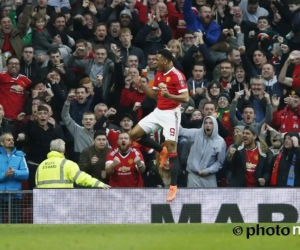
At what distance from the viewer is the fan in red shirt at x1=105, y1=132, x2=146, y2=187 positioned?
20672 mm

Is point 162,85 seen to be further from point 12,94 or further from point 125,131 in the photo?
point 12,94

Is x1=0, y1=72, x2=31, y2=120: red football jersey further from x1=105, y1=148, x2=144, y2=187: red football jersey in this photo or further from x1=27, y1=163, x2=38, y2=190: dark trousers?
x1=105, y1=148, x2=144, y2=187: red football jersey

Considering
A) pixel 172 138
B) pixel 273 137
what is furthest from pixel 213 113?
pixel 172 138

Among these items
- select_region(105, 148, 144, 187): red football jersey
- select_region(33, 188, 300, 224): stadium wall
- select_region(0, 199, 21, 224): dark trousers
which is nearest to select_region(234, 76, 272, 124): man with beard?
select_region(105, 148, 144, 187): red football jersey

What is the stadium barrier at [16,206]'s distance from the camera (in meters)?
19.6

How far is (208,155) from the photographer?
21.4 metres

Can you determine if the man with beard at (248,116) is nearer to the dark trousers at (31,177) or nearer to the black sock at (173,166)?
the black sock at (173,166)

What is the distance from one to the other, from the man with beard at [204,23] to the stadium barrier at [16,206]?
6.95 metres

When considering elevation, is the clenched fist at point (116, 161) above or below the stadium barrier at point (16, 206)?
above

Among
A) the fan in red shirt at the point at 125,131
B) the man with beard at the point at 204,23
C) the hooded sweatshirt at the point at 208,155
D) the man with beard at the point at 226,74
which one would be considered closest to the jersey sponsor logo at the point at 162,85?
the hooded sweatshirt at the point at 208,155

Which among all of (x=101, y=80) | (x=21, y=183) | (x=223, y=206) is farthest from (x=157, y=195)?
(x=101, y=80)

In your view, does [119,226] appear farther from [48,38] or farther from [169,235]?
[48,38]

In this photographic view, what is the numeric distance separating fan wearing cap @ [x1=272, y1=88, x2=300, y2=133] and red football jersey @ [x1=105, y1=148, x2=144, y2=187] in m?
3.09

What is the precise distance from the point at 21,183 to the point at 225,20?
22.1ft
